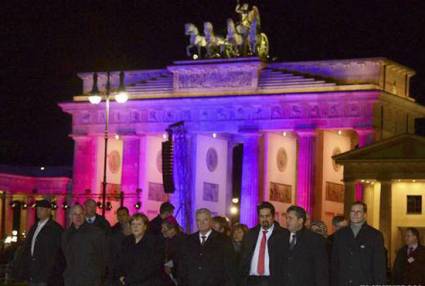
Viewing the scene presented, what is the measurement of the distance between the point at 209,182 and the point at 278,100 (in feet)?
24.0

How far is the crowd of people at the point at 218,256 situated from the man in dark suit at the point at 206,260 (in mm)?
15

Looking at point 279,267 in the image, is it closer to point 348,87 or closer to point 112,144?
point 348,87

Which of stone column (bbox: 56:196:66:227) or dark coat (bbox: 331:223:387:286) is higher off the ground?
stone column (bbox: 56:196:66:227)

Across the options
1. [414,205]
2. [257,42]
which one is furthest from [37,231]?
[257,42]

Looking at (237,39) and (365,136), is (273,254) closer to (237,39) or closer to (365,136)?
Answer: (365,136)

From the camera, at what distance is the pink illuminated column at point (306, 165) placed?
70938 mm

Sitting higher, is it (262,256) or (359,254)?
(359,254)

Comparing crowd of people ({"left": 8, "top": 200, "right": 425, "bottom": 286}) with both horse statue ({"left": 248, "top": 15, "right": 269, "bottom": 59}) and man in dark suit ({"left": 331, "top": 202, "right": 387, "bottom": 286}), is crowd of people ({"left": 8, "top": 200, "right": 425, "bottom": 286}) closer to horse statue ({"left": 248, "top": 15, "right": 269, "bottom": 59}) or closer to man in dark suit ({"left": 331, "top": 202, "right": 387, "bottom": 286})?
man in dark suit ({"left": 331, "top": 202, "right": 387, "bottom": 286})

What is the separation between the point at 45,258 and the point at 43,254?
0.08 meters

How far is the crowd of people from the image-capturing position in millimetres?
18625

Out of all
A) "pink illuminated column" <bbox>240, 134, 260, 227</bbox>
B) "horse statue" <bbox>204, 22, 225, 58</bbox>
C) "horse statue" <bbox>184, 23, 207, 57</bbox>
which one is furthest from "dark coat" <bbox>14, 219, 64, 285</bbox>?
"horse statue" <bbox>184, 23, 207, 57</bbox>

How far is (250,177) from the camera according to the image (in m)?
72.8

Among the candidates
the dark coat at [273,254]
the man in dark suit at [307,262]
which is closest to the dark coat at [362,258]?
the man in dark suit at [307,262]

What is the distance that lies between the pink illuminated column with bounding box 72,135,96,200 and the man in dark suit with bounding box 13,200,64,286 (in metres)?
57.5
